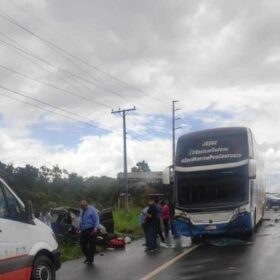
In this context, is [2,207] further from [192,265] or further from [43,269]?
[192,265]

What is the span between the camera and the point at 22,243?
27.6 feet

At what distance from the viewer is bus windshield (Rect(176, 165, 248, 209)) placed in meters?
17.7

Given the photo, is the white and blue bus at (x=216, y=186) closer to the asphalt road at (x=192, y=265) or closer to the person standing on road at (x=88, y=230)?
the asphalt road at (x=192, y=265)

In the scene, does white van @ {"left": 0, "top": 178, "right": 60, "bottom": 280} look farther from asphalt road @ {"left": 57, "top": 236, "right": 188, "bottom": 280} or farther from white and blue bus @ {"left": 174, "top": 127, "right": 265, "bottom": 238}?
white and blue bus @ {"left": 174, "top": 127, "right": 265, "bottom": 238}

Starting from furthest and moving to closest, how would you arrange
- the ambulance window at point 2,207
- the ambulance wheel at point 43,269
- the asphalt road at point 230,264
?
the asphalt road at point 230,264
the ambulance wheel at point 43,269
the ambulance window at point 2,207

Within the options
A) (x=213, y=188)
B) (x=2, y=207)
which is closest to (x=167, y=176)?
(x=213, y=188)

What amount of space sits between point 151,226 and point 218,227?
2.15 meters

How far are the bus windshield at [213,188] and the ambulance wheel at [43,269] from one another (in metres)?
9.14

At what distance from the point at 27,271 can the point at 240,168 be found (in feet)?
34.3

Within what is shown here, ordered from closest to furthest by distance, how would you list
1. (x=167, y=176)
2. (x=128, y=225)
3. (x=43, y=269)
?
(x=43, y=269), (x=167, y=176), (x=128, y=225)

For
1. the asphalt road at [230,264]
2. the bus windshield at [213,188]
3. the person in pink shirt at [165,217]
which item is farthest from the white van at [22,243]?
the person in pink shirt at [165,217]

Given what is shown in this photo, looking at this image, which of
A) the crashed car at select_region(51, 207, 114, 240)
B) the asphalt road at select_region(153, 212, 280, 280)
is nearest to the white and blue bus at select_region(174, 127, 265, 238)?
the asphalt road at select_region(153, 212, 280, 280)

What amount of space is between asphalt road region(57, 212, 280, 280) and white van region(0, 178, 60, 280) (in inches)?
90.6

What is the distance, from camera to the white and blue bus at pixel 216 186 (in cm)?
1745
